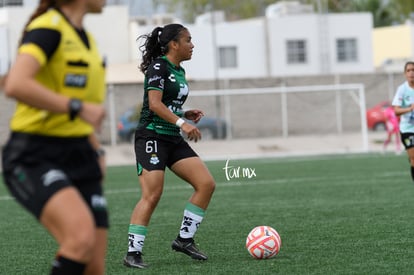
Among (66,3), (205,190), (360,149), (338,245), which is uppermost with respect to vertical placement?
(66,3)

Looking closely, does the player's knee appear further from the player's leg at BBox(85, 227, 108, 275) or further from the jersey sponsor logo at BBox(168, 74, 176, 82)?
the jersey sponsor logo at BBox(168, 74, 176, 82)

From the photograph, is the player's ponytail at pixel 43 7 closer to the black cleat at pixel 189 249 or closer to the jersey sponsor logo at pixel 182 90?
the jersey sponsor logo at pixel 182 90

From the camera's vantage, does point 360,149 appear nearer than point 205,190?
No

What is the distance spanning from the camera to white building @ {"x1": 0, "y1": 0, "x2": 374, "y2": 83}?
5116 cm

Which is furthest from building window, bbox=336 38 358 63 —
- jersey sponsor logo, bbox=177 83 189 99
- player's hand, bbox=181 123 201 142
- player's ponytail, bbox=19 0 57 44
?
player's ponytail, bbox=19 0 57 44

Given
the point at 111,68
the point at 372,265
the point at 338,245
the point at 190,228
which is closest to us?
the point at 372,265

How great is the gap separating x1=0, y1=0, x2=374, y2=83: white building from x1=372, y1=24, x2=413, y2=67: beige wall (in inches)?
336

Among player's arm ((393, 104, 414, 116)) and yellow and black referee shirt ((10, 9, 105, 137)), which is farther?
player's arm ((393, 104, 414, 116))

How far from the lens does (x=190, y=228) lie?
873 centimetres

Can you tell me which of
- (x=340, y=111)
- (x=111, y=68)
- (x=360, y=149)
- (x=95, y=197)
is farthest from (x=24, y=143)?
(x=111, y=68)

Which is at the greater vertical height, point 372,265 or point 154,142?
point 154,142

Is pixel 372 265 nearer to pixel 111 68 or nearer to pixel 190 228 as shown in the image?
pixel 190 228

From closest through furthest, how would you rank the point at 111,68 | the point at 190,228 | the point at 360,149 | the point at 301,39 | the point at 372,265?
the point at 372,265
the point at 190,228
the point at 360,149
the point at 111,68
the point at 301,39

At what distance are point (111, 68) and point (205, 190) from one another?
1684 inches
